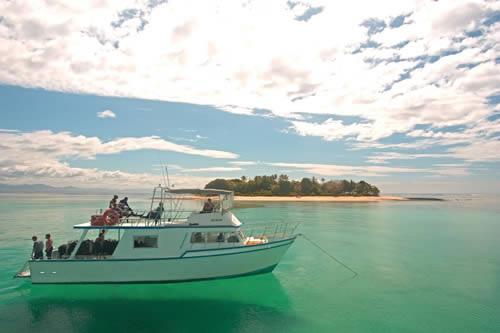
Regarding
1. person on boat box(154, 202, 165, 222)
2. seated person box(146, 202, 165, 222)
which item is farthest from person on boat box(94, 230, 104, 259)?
person on boat box(154, 202, 165, 222)

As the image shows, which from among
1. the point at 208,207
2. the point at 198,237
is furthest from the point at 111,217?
the point at 208,207

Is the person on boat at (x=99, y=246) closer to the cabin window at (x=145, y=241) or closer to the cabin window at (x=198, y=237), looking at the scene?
the cabin window at (x=145, y=241)

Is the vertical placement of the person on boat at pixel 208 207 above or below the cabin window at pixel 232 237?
above

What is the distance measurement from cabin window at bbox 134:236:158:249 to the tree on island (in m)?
103

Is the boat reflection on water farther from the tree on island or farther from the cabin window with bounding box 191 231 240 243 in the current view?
the tree on island

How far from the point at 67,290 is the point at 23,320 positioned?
3.09 meters

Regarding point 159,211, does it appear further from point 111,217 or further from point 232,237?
point 232,237

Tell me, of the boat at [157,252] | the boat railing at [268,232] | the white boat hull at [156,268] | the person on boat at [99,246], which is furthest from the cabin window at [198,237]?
the boat railing at [268,232]

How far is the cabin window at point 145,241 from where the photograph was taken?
50.9 ft

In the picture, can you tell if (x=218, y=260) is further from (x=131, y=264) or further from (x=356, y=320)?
(x=356, y=320)

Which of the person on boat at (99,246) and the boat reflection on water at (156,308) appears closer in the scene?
the boat reflection on water at (156,308)

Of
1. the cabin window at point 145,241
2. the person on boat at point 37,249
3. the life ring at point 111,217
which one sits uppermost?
the life ring at point 111,217

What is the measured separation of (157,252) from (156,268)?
67 cm

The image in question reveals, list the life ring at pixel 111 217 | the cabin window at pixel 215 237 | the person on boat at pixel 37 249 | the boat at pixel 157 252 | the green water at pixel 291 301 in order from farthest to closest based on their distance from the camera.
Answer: the cabin window at pixel 215 237 → the life ring at pixel 111 217 → the boat at pixel 157 252 → the person on boat at pixel 37 249 → the green water at pixel 291 301
